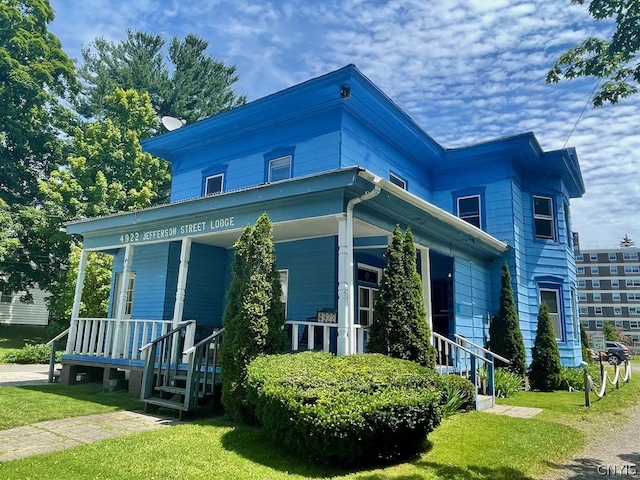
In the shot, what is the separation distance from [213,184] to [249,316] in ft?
26.4

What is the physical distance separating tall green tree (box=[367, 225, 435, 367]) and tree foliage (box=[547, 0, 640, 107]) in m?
3.60

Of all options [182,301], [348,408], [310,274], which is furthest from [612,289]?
[348,408]

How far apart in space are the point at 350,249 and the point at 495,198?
869 cm

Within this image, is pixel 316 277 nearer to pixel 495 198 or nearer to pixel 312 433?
pixel 312 433

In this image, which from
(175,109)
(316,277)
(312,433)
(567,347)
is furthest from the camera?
(175,109)

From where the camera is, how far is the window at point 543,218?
15.1 metres

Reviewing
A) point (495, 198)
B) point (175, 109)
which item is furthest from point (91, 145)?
point (495, 198)

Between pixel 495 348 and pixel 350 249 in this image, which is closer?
pixel 350 249

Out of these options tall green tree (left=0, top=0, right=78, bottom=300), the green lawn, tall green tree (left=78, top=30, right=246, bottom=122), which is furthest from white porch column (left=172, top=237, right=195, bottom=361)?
tall green tree (left=78, top=30, right=246, bottom=122)

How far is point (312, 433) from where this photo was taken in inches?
200

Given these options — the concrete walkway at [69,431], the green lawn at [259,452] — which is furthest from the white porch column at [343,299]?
the concrete walkway at [69,431]

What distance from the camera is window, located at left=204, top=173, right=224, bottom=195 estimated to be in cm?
1412

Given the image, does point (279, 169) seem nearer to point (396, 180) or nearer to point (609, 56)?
point (396, 180)

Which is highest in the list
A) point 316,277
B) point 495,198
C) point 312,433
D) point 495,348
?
point 495,198
